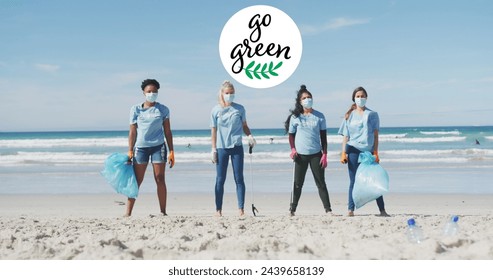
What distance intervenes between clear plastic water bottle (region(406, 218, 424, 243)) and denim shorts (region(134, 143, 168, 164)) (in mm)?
2705

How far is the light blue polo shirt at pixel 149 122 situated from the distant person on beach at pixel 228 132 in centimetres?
57

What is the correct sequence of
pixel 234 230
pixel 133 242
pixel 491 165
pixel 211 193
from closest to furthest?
pixel 133 242
pixel 234 230
pixel 211 193
pixel 491 165

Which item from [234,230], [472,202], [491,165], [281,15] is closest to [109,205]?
[234,230]

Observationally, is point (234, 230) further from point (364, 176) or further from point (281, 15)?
point (281, 15)

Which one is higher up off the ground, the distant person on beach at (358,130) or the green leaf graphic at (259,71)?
the green leaf graphic at (259,71)

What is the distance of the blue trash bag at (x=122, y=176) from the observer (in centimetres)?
577

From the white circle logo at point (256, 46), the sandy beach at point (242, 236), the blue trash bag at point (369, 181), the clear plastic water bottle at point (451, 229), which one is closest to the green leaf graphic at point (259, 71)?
the white circle logo at point (256, 46)

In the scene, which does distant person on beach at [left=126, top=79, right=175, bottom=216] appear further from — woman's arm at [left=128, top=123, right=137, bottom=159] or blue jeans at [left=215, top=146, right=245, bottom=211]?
blue jeans at [left=215, top=146, right=245, bottom=211]

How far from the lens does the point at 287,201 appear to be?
306 inches

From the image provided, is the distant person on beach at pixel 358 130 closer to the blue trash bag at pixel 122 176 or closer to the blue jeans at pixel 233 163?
the blue jeans at pixel 233 163

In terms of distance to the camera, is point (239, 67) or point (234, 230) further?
point (239, 67)

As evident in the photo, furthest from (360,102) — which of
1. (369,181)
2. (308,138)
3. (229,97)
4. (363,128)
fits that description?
(229,97)

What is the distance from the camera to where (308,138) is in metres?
5.78
